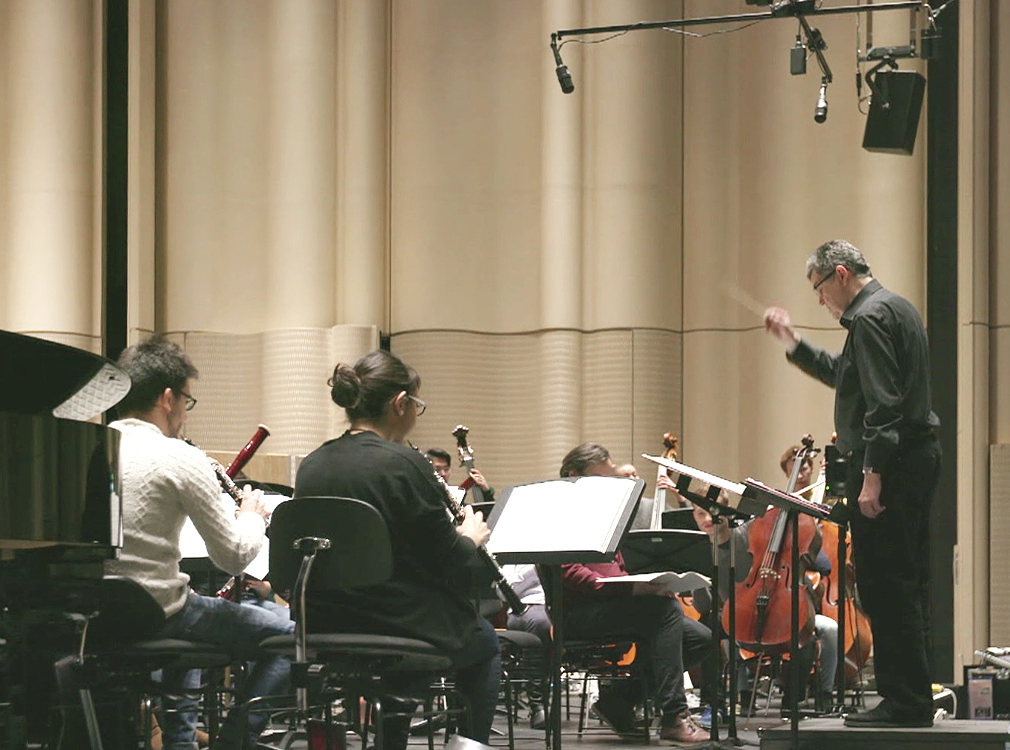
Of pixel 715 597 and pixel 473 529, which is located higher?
pixel 473 529

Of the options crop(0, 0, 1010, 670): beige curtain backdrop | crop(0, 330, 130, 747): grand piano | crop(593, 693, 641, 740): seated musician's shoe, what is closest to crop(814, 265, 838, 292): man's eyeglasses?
crop(593, 693, 641, 740): seated musician's shoe

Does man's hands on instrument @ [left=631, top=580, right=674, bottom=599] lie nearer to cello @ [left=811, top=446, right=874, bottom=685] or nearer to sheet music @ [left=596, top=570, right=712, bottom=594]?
sheet music @ [left=596, top=570, right=712, bottom=594]

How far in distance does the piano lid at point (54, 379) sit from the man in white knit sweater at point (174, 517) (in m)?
0.29

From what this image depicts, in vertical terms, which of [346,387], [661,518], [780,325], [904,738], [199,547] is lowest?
[904,738]

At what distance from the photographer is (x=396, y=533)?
13.2 feet

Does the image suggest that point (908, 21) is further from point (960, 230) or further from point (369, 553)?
point (369, 553)

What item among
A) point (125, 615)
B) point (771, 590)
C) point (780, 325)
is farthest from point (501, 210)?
point (125, 615)

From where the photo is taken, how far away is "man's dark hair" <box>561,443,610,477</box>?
20.2ft

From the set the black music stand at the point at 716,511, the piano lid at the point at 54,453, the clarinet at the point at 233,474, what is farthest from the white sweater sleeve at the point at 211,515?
the black music stand at the point at 716,511

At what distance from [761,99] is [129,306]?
3.92 m

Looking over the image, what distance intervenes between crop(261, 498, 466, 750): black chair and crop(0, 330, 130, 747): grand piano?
48cm

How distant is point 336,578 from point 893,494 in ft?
5.67

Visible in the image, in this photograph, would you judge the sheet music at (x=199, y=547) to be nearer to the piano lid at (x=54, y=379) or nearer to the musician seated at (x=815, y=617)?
the piano lid at (x=54, y=379)

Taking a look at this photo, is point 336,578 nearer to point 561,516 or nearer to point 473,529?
point 473,529
